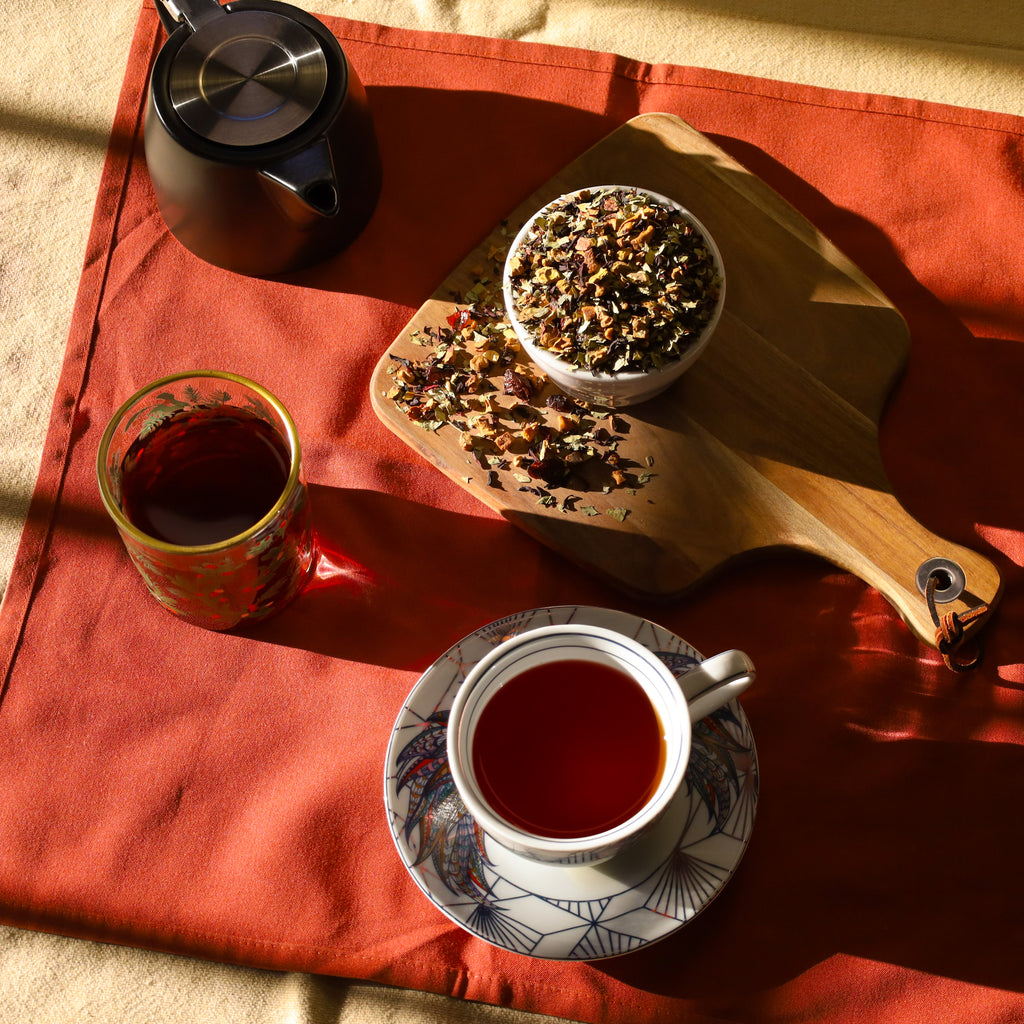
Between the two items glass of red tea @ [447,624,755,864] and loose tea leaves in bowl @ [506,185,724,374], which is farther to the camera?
loose tea leaves in bowl @ [506,185,724,374]

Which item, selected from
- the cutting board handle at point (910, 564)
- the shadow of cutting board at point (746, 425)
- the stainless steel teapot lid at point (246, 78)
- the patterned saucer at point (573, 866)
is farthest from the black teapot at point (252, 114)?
the cutting board handle at point (910, 564)

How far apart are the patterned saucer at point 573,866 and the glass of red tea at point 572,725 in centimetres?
8

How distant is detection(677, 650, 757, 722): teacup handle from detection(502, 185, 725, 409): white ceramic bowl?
281 mm

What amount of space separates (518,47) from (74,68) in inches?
21.5

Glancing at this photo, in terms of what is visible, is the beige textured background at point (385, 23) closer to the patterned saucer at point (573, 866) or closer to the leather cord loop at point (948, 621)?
the patterned saucer at point (573, 866)

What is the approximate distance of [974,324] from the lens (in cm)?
112

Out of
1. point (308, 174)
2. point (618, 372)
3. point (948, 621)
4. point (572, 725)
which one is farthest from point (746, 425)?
point (308, 174)

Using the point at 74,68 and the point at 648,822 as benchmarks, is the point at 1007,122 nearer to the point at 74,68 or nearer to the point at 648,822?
the point at 648,822

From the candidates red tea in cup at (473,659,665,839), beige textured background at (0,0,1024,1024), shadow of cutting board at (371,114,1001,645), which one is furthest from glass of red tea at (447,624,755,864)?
beige textured background at (0,0,1024,1024)

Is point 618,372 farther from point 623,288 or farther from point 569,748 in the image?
point 569,748

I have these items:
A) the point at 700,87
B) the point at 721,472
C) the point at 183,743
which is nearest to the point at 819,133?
the point at 700,87

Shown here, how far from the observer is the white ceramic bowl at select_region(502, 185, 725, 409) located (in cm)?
96

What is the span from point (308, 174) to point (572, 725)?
22.4 inches

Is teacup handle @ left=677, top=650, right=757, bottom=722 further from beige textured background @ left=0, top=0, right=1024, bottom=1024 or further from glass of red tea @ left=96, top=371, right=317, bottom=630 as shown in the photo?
beige textured background @ left=0, top=0, right=1024, bottom=1024
